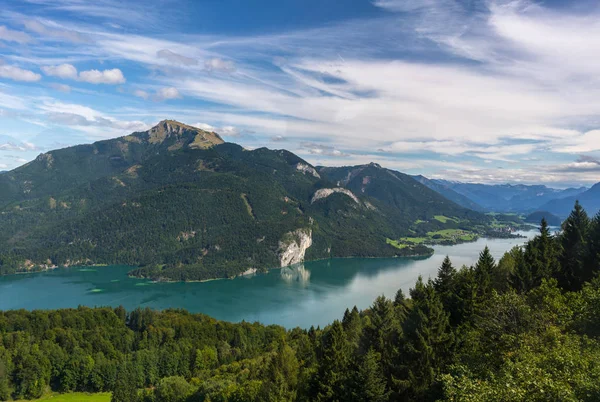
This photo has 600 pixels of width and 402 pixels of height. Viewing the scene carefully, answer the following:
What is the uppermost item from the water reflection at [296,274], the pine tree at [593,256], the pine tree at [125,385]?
the pine tree at [593,256]

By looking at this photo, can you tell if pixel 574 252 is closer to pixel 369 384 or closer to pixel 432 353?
pixel 432 353

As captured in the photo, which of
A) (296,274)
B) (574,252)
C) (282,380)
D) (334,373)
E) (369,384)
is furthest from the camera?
(296,274)

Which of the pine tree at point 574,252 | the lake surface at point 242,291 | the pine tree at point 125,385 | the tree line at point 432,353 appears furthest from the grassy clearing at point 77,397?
the pine tree at point 574,252

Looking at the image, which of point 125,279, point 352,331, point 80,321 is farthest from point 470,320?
point 125,279

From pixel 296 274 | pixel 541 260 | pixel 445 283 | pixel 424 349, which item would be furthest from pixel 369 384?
pixel 296 274

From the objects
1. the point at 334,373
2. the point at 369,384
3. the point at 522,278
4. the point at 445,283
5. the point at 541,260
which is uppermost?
the point at 541,260

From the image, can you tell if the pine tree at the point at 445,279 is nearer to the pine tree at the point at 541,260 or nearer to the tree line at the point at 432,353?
the tree line at the point at 432,353

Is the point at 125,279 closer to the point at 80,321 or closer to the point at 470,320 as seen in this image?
the point at 80,321
